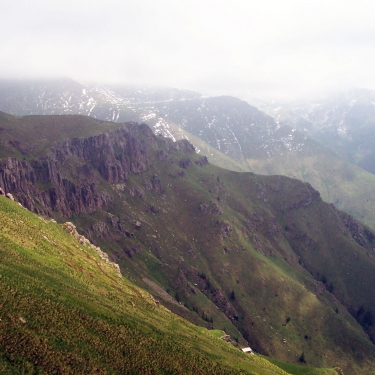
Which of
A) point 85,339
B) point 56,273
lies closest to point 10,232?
point 56,273

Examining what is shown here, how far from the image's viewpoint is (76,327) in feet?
208

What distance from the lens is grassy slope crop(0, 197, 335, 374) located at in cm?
5262

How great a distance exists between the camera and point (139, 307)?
10162 cm

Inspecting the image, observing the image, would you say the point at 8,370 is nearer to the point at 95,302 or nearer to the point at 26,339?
the point at 26,339

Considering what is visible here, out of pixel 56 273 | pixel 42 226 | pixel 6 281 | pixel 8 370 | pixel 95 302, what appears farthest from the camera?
pixel 42 226

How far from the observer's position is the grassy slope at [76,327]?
52.6 meters

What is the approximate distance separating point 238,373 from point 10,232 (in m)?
78.1

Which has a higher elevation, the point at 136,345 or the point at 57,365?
the point at 57,365

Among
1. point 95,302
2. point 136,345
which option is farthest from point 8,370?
point 95,302

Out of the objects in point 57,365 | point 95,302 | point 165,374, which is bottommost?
point 165,374

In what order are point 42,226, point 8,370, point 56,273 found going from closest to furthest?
point 8,370
point 56,273
point 42,226

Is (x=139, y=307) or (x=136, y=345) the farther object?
(x=139, y=307)

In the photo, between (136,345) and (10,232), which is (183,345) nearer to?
(136,345)

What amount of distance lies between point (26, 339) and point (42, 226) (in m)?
86.4
